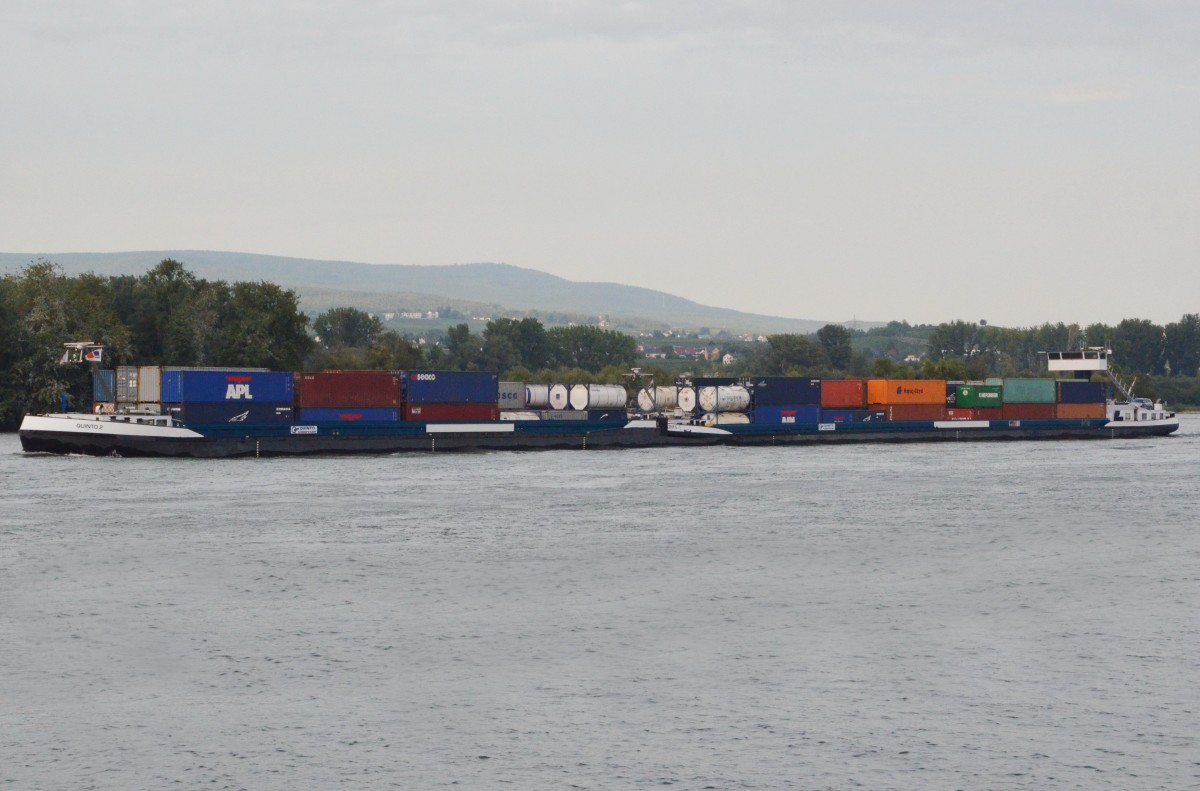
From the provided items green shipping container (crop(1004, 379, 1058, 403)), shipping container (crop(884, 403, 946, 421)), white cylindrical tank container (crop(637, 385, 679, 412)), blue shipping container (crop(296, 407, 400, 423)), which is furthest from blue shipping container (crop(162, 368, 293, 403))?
green shipping container (crop(1004, 379, 1058, 403))

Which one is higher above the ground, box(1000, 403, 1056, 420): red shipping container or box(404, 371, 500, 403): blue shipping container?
box(404, 371, 500, 403): blue shipping container

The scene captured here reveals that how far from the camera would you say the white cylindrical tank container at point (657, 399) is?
118 m

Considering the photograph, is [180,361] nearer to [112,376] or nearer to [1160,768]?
[112,376]

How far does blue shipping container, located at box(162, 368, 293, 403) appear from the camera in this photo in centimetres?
8906

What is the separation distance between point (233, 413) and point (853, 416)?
2198 inches

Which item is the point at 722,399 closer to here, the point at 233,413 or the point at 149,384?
the point at 233,413

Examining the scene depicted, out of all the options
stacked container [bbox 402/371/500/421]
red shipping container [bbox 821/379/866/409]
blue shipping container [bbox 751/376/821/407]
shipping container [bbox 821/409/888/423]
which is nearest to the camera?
stacked container [bbox 402/371/500/421]

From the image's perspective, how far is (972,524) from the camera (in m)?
60.0

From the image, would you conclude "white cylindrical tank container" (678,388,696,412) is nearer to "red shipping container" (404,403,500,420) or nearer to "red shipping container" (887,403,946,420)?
"red shipping container" (887,403,946,420)

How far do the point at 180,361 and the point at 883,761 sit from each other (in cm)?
12312

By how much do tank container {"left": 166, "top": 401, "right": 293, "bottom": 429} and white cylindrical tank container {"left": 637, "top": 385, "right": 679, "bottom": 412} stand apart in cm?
3554

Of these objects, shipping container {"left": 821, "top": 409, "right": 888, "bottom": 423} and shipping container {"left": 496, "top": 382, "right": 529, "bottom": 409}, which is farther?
shipping container {"left": 821, "top": 409, "right": 888, "bottom": 423}

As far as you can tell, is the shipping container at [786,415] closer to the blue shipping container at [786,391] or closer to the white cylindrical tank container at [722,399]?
the blue shipping container at [786,391]

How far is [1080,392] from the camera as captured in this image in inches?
5187
